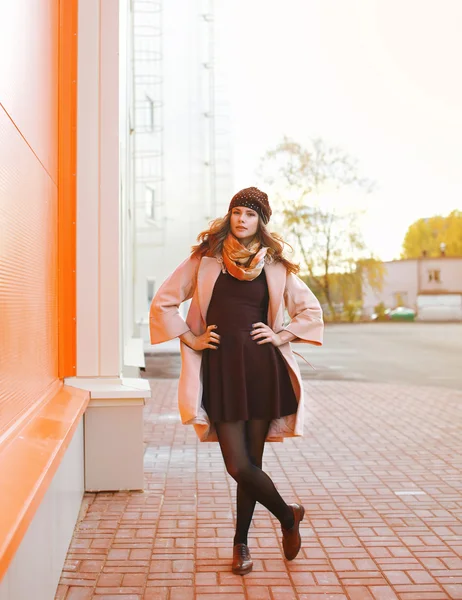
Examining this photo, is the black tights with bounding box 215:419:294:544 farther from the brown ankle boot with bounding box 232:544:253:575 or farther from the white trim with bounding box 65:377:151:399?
the white trim with bounding box 65:377:151:399

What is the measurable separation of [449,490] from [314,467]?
1.12 m

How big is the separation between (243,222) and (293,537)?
5.08 ft

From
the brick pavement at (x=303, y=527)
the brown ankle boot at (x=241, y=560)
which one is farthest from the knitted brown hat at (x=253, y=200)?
the brick pavement at (x=303, y=527)

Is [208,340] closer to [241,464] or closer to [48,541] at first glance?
[241,464]

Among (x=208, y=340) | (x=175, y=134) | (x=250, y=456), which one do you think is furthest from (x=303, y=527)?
(x=175, y=134)

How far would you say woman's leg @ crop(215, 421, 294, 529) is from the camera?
3369 mm

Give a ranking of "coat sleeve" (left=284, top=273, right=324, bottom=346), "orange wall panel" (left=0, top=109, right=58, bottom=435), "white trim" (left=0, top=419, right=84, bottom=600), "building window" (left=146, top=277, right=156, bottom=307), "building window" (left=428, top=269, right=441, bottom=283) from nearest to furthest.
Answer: "white trim" (left=0, top=419, right=84, bottom=600)
"orange wall panel" (left=0, top=109, right=58, bottom=435)
"coat sleeve" (left=284, top=273, right=324, bottom=346)
"building window" (left=146, top=277, right=156, bottom=307)
"building window" (left=428, top=269, right=441, bottom=283)

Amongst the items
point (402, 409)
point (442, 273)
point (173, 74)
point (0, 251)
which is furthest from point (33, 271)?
point (442, 273)

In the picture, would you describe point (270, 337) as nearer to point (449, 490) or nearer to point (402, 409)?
point (449, 490)

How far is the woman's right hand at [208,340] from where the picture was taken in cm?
337

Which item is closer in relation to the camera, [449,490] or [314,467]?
[449,490]

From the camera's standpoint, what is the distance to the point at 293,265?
3.59 metres

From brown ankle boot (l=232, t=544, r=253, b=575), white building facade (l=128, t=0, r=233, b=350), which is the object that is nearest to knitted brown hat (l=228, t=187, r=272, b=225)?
brown ankle boot (l=232, t=544, r=253, b=575)

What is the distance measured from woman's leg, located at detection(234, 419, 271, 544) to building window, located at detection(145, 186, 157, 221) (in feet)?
65.0
